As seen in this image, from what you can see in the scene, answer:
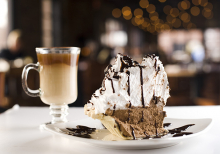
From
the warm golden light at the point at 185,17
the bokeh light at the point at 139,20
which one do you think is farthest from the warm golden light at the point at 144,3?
the warm golden light at the point at 185,17

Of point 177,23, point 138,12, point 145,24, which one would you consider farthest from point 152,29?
point 138,12

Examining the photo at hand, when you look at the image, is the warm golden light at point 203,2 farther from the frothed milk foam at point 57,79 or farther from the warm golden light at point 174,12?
the frothed milk foam at point 57,79

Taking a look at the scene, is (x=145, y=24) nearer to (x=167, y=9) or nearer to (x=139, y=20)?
(x=139, y=20)

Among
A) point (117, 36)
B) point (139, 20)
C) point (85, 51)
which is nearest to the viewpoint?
point (85, 51)

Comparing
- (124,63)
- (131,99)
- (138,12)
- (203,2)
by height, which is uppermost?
(203,2)

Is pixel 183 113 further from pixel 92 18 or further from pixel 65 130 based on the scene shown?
pixel 92 18

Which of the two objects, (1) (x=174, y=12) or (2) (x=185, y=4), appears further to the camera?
(1) (x=174, y=12)

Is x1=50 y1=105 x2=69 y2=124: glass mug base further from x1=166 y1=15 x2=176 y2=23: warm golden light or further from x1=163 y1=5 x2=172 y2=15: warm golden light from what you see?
x1=166 y1=15 x2=176 y2=23: warm golden light
